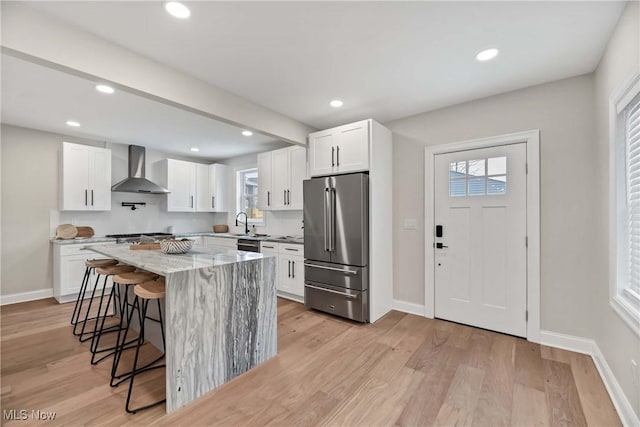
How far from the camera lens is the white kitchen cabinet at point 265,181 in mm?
4766

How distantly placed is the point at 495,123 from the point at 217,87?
2936mm

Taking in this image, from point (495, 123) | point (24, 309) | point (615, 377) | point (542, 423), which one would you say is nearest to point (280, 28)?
point (495, 123)

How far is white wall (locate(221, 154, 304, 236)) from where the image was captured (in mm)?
4805

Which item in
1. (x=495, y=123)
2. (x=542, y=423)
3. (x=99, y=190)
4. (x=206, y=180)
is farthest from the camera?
(x=206, y=180)

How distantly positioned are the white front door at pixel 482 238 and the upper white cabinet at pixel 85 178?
510 cm

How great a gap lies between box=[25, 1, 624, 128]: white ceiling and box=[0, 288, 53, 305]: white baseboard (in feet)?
13.7

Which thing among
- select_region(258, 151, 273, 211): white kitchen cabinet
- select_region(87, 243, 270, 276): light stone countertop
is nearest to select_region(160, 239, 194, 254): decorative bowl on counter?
select_region(87, 243, 270, 276): light stone countertop

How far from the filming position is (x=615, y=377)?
192 centimetres

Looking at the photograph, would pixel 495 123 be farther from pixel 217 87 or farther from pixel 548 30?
pixel 217 87

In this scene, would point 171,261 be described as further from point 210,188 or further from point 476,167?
point 210,188

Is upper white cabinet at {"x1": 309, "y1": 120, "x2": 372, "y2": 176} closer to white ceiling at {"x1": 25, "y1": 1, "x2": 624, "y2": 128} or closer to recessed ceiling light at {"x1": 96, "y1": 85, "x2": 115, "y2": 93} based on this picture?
white ceiling at {"x1": 25, "y1": 1, "x2": 624, "y2": 128}

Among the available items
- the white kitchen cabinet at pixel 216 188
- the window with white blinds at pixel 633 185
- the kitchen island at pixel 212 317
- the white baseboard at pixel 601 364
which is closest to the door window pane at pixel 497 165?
the window with white blinds at pixel 633 185

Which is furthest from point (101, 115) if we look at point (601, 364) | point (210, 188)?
point (601, 364)

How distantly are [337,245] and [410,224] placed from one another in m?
1.00
